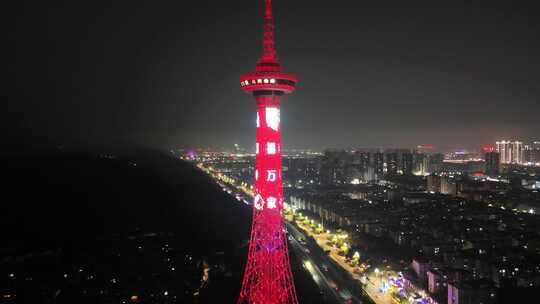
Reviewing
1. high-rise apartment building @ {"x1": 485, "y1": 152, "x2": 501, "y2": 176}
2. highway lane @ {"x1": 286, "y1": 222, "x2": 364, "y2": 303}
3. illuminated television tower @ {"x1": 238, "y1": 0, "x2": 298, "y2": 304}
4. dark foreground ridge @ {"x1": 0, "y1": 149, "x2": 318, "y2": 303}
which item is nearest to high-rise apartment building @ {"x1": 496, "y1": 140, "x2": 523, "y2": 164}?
high-rise apartment building @ {"x1": 485, "y1": 152, "x2": 501, "y2": 176}

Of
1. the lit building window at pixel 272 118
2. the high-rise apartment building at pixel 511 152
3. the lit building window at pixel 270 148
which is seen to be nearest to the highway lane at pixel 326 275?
the lit building window at pixel 270 148

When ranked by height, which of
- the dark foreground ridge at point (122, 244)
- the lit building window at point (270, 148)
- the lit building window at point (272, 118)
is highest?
the lit building window at point (272, 118)

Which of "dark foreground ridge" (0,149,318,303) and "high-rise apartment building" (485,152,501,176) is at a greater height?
"high-rise apartment building" (485,152,501,176)

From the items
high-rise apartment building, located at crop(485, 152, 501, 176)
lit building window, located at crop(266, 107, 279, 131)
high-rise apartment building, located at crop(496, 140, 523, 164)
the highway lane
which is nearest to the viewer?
lit building window, located at crop(266, 107, 279, 131)

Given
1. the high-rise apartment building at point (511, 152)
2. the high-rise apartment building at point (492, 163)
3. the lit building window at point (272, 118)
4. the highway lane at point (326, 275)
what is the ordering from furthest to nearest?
the high-rise apartment building at point (511, 152), the high-rise apartment building at point (492, 163), the highway lane at point (326, 275), the lit building window at point (272, 118)

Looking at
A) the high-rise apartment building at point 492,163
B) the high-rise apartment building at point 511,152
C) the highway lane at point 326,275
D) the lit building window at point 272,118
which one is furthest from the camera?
the high-rise apartment building at point 511,152

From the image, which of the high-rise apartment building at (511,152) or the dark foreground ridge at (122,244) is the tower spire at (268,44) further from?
the high-rise apartment building at (511,152)

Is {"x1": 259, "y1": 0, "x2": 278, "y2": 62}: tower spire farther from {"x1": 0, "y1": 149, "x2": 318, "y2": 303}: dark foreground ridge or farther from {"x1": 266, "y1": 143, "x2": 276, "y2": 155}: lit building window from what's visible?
{"x1": 0, "y1": 149, "x2": 318, "y2": 303}: dark foreground ridge

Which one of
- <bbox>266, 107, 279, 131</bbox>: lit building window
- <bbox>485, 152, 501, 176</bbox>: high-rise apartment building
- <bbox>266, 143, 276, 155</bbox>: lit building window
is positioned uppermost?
<bbox>266, 107, 279, 131</bbox>: lit building window

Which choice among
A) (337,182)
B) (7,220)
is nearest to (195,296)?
(7,220)
